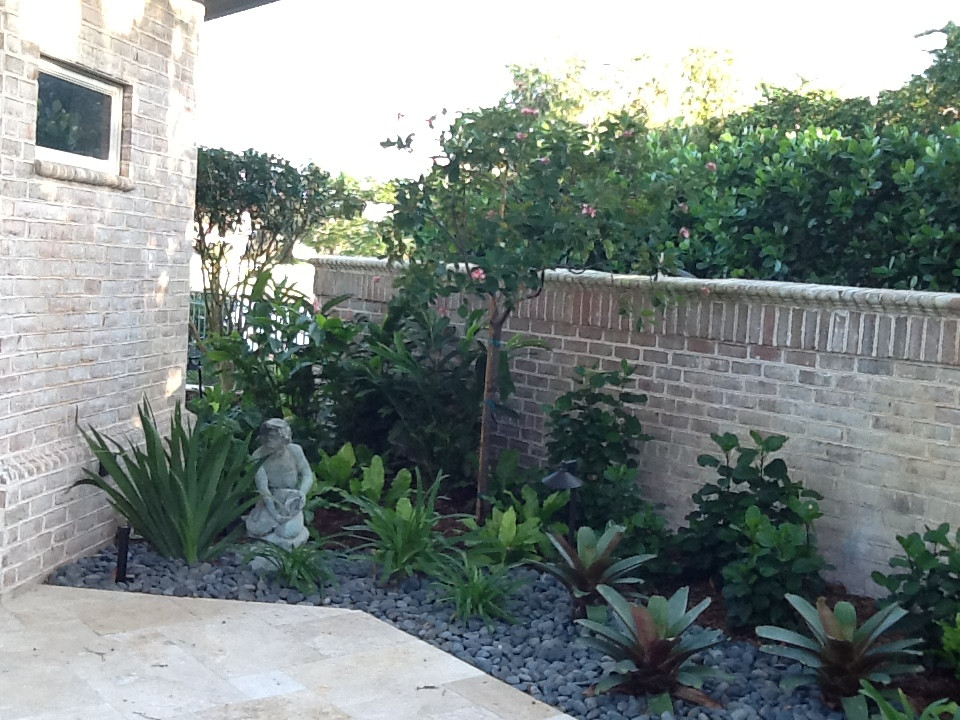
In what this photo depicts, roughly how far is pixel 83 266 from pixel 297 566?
190 centimetres

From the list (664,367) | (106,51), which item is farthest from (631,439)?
(106,51)

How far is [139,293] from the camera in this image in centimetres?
603

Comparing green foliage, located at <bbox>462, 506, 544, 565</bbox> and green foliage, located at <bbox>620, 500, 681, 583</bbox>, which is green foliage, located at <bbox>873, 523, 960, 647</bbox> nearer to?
green foliage, located at <bbox>620, 500, 681, 583</bbox>

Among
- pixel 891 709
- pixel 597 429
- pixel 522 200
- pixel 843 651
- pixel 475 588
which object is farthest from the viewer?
pixel 597 429

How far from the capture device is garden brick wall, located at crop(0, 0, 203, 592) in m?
4.89

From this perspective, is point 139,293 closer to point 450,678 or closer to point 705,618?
point 450,678

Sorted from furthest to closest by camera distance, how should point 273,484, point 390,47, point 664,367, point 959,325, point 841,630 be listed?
point 390,47, point 664,367, point 273,484, point 959,325, point 841,630

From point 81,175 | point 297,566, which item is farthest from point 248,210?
point 297,566

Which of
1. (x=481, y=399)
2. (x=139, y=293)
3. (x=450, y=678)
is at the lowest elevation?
(x=450, y=678)

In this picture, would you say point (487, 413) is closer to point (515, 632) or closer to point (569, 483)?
point (569, 483)

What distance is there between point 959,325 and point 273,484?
3.61 meters

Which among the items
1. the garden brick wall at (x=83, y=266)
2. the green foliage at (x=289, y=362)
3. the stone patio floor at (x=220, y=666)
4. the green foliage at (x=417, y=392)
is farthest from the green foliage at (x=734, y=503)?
the garden brick wall at (x=83, y=266)

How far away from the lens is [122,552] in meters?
5.22

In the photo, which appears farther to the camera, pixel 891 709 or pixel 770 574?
pixel 770 574
